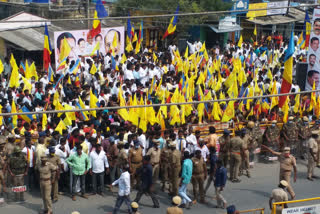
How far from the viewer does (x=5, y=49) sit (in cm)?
1939

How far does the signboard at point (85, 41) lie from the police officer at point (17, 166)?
8329mm

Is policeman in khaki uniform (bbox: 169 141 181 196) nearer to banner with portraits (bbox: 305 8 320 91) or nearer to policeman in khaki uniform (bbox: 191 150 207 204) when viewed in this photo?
policeman in khaki uniform (bbox: 191 150 207 204)

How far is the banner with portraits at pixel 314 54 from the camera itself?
1524 cm

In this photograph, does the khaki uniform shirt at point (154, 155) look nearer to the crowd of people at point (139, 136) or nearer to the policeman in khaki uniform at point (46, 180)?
the crowd of people at point (139, 136)

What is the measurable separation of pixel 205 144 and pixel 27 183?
153 inches

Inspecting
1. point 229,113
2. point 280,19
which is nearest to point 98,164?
point 229,113

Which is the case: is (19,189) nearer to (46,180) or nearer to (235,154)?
(46,180)

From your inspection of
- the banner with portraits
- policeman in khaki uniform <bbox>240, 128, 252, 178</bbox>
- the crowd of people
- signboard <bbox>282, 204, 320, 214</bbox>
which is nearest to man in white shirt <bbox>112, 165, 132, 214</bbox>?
the crowd of people

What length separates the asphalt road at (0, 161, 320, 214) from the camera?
975cm

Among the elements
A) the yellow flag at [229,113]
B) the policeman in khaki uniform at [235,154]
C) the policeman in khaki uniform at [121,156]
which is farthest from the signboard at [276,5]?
the policeman in khaki uniform at [121,156]

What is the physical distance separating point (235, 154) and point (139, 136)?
2.17m

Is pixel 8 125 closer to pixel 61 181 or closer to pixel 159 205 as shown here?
pixel 61 181

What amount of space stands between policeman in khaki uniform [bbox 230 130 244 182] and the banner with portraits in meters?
5.70

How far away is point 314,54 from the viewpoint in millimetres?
15508
